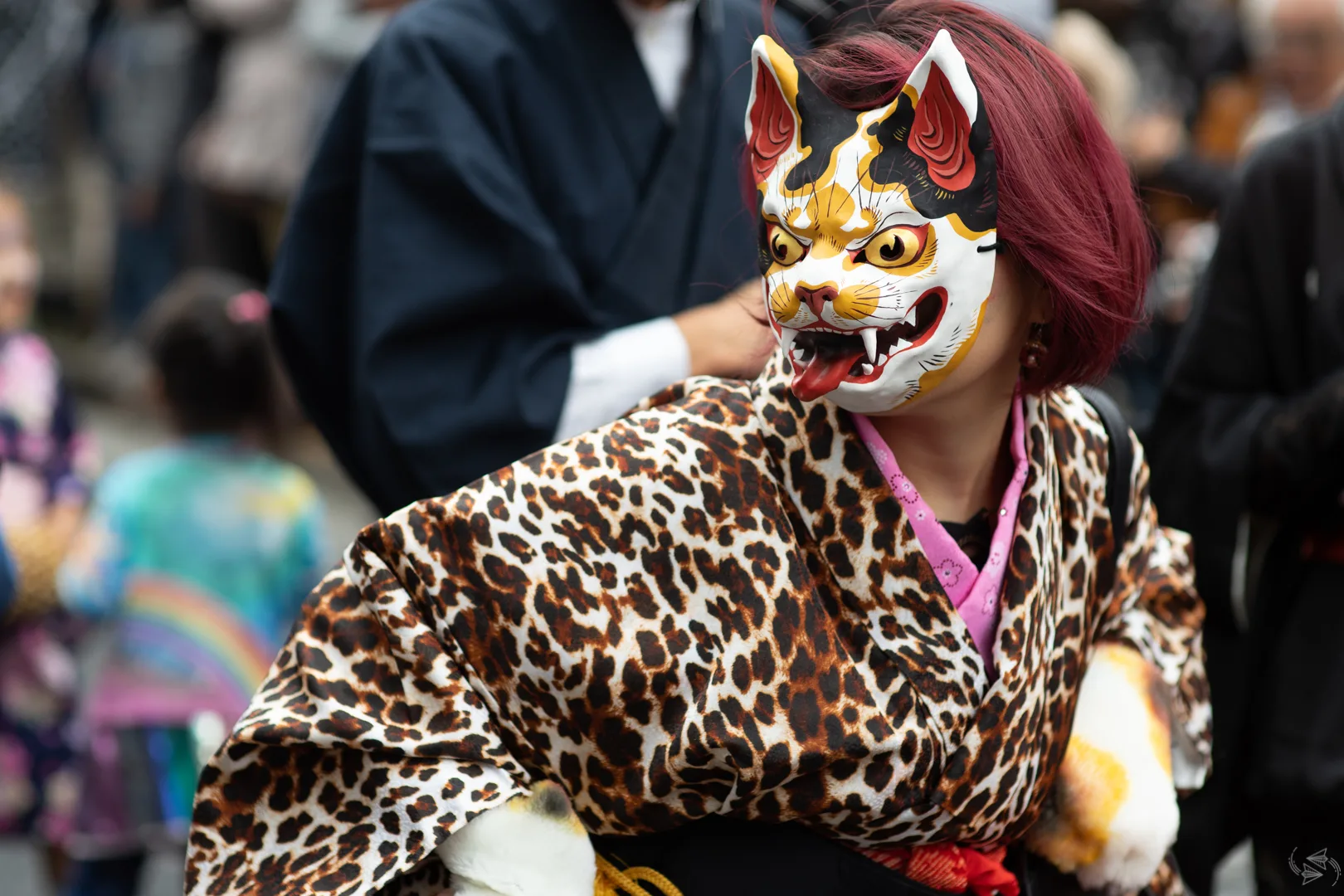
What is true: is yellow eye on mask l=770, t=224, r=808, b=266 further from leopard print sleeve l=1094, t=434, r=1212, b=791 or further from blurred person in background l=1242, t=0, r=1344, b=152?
blurred person in background l=1242, t=0, r=1344, b=152

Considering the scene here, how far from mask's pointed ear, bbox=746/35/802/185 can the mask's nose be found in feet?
0.46

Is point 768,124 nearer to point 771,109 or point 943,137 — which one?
point 771,109

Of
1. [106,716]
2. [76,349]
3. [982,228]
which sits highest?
[982,228]

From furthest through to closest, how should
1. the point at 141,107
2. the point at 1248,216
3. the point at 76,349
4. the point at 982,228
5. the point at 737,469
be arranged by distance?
the point at 76,349
the point at 141,107
the point at 1248,216
the point at 737,469
the point at 982,228

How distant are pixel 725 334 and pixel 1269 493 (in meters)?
0.88

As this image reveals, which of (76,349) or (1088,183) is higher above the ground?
(1088,183)

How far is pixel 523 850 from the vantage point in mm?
1719

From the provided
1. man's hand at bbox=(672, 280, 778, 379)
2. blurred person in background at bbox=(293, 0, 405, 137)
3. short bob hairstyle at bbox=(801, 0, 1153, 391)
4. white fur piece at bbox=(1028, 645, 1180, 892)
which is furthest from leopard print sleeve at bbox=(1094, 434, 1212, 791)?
blurred person in background at bbox=(293, 0, 405, 137)

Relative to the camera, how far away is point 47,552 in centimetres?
354

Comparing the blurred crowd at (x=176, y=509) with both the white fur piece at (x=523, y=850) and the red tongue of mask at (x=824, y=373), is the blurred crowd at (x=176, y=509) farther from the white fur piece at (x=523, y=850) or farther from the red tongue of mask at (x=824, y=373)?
the white fur piece at (x=523, y=850)

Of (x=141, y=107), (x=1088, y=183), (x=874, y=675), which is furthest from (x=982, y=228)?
(x=141, y=107)

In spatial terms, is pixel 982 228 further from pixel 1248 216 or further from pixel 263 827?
pixel 1248 216

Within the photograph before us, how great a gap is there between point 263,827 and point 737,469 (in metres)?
0.61

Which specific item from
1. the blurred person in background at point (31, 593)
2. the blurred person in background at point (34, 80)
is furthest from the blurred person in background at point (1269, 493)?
the blurred person in background at point (34, 80)
